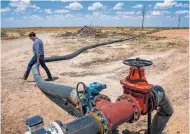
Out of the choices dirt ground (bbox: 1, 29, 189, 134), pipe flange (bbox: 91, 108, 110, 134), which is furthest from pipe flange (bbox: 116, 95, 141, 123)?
dirt ground (bbox: 1, 29, 189, 134)

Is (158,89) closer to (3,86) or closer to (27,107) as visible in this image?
(27,107)

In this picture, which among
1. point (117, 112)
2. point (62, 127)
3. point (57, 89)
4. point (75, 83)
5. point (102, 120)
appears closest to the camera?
point (62, 127)

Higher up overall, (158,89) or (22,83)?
(158,89)

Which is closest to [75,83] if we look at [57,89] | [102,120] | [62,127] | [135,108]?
[57,89]

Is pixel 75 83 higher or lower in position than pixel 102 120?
lower

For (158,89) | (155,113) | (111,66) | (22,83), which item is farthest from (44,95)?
(111,66)

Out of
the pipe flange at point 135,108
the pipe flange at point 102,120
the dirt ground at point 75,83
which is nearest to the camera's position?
the pipe flange at point 102,120

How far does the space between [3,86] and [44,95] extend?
5.66 feet

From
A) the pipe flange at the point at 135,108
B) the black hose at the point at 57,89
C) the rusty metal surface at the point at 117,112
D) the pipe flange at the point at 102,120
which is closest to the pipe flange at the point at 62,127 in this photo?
the pipe flange at the point at 102,120

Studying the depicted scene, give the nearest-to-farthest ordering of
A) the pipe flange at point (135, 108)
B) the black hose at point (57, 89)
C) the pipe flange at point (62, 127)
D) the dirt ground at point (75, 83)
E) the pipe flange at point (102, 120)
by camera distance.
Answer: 1. the pipe flange at point (62, 127)
2. the pipe flange at point (102, 120)
3. the pipe flange at point (135, 108)
4. the black hose at point (57, 89)
5. the dirt ground at point (75, 83)

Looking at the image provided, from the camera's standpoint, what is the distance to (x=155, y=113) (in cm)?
508

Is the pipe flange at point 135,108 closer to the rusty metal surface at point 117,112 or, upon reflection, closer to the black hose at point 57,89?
the rusty metal surface at point 117,112

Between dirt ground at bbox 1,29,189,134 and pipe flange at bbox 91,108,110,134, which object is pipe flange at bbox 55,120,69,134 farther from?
dirt ground at bbox 1,29,189,134

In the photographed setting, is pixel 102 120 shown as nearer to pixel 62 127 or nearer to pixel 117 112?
pixel 117 112
